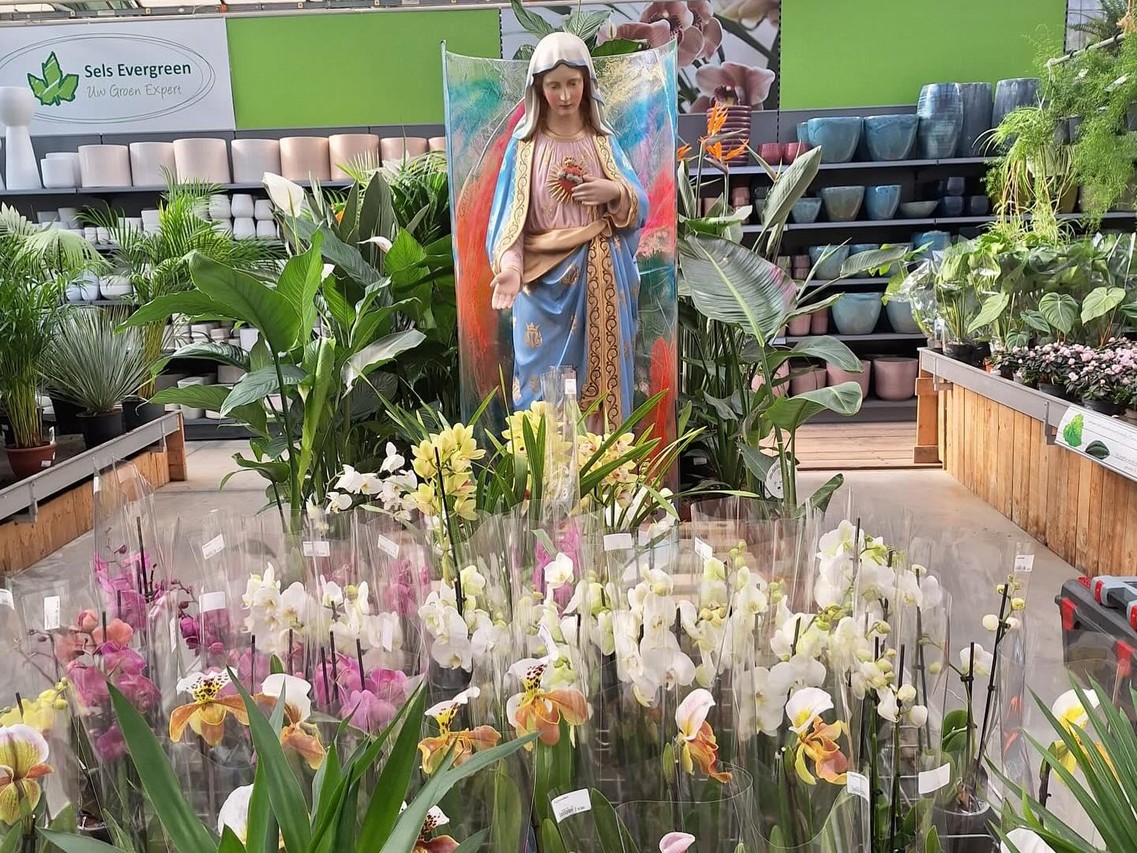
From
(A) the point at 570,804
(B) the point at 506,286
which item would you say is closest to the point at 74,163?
(B) the point at 506,286

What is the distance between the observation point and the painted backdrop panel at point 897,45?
22.5ft

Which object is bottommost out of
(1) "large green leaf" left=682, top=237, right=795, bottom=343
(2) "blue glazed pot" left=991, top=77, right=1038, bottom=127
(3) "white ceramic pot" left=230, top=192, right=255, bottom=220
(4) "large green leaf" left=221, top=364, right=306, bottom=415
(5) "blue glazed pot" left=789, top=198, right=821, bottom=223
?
(4) "large green leaf" left=221, top=364, right=306, bottom=415

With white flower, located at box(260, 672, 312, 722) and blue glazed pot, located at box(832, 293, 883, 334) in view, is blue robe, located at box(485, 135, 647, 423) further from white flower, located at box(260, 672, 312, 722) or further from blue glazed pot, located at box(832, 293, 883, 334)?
blue glazed pot, located at box(832, 293, 883, 334)

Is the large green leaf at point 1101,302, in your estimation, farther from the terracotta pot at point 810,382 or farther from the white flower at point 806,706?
the white flower at point 806,706

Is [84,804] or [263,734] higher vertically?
[263,734]

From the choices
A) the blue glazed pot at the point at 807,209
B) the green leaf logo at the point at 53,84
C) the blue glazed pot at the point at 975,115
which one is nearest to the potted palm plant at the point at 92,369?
the green leaf logo at the point at 53,84

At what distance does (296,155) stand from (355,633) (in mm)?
5879

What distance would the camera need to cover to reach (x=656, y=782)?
89 cm

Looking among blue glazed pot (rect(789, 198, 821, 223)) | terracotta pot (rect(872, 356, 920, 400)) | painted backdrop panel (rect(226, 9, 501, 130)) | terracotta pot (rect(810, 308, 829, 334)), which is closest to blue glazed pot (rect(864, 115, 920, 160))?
blue glazed pot (rect(789, 198, 821, 223))

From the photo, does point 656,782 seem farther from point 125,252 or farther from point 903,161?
point 903,161

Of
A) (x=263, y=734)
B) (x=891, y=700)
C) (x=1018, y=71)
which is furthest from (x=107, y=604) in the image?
(x=1018, y=71)

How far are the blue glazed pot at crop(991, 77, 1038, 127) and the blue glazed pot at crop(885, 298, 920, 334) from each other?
137 centimetres

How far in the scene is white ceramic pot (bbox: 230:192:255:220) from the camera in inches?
250

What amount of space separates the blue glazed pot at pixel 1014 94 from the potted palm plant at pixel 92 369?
5.51 metres
